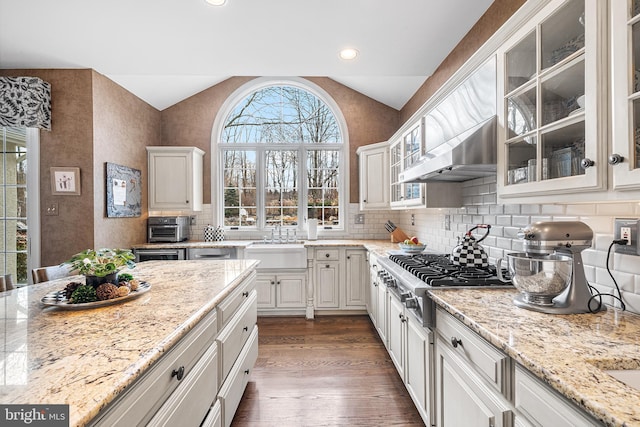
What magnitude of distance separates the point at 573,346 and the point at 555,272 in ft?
1.34

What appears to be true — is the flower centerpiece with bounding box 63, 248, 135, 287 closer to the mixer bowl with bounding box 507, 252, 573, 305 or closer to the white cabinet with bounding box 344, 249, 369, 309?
the mixer bowl with bounding box 507, 252, 573, 305

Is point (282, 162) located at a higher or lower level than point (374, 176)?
higher

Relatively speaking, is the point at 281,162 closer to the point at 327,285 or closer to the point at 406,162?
the point at 327,285

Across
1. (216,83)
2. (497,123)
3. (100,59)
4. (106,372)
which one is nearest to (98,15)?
(100,59)

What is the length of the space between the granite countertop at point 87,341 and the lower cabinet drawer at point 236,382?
1.68ft

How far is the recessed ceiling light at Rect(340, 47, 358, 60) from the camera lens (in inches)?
107

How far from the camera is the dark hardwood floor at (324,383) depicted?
201 cm

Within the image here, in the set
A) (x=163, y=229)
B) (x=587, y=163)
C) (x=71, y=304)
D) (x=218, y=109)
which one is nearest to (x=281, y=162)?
(x=218, y=109)

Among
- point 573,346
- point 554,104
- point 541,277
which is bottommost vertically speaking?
point 573,346

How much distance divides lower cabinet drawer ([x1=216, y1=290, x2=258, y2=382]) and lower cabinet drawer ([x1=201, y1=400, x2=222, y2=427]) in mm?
124

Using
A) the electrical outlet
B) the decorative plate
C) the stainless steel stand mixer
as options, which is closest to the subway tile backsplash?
the electrical outlet

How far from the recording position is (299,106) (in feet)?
15.3

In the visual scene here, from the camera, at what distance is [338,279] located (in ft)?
12.7

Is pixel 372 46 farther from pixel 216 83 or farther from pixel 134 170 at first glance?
pixel 134 170
